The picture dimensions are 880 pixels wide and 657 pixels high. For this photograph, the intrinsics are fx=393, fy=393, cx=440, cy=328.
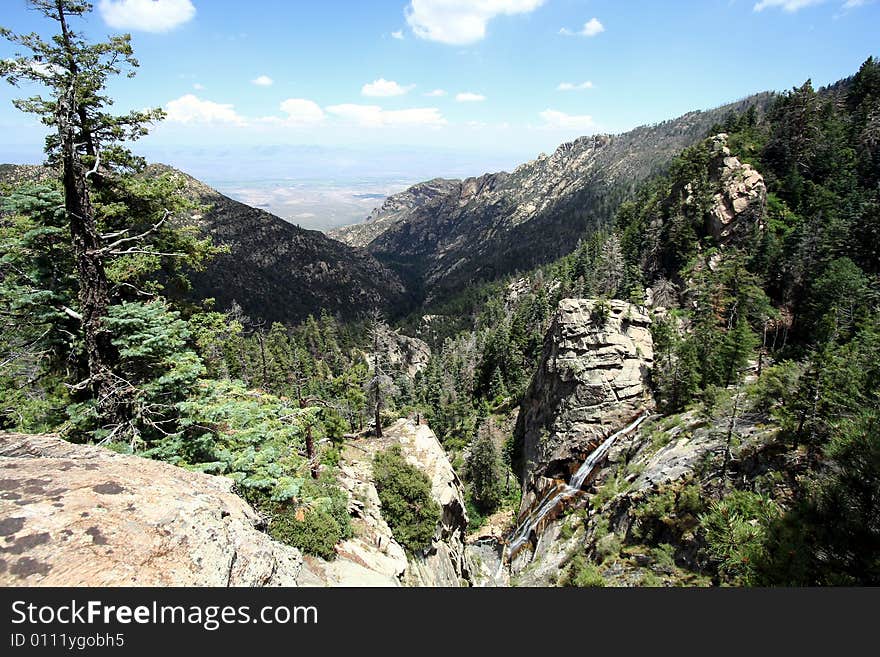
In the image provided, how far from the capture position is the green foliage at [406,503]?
79.1 ft

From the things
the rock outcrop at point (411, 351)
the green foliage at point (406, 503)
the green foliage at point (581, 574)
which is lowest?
the rock outcrop at point (411, 351)

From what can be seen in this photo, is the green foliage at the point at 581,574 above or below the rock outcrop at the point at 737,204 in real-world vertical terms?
below

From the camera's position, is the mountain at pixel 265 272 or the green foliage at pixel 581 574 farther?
the mountain at pixel 265 272

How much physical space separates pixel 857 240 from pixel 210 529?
64615 mm

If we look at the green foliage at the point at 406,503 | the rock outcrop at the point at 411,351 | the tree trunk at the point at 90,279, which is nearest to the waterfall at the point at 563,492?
the green foliage at the point at 406,503

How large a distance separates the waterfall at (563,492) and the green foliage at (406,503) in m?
15.9

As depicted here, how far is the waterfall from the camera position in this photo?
121 feet

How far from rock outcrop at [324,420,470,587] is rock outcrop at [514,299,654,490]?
41.2 feet

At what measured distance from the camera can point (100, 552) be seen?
5.46m

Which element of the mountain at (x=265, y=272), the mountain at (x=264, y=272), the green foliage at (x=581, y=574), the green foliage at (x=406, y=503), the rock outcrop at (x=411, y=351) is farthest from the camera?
the mountain at (x=265, y=272)

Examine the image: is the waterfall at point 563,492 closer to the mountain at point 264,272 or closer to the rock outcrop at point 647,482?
the rock outcrop at point 647,482

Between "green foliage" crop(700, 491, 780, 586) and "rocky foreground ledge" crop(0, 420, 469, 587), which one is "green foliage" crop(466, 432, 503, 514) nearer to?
"green foliage" crop(700, 491, 780, 586)

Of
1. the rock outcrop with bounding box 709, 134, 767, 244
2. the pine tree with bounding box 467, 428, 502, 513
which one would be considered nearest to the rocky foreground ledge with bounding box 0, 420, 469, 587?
the pine tree with bounding box 467, 428, 502, 513

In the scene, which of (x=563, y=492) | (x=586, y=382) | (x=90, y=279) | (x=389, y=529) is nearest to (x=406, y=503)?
(x=389, y=529)
